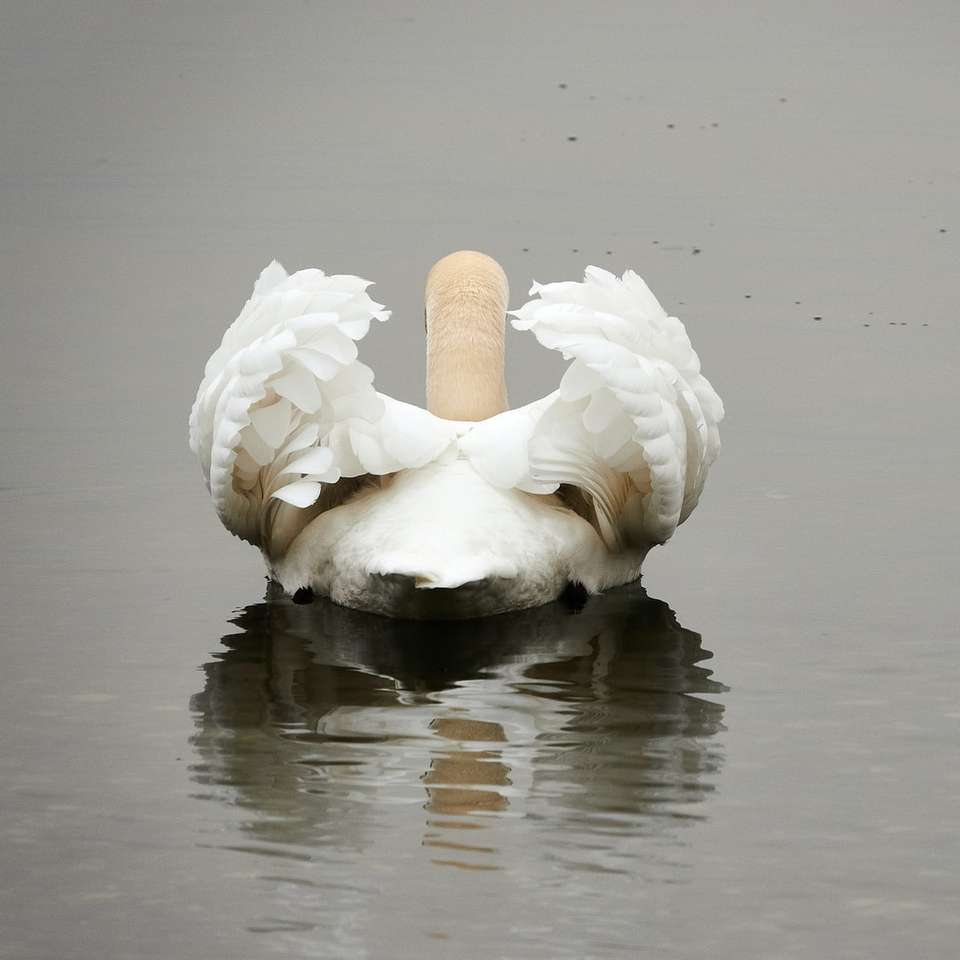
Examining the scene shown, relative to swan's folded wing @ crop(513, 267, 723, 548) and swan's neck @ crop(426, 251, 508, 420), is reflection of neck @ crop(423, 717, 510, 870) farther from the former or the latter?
swan's neck @ crop(426, 251, 508, 420)

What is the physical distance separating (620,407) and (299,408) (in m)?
1.42

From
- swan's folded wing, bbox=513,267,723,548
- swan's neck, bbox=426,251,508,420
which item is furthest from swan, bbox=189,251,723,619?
swan's neck, bbox=426,251,508,420

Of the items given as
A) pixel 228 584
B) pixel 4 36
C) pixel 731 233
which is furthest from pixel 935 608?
pixel 4 36

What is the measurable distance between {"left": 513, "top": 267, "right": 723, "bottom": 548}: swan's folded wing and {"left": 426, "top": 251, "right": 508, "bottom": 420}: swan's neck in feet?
4.34

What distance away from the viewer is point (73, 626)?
11.1m

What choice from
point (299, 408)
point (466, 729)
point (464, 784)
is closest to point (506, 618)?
point (299, 408)

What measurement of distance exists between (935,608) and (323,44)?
2184cm

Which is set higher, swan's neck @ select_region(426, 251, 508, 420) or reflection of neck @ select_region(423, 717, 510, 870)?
swan's neck @ select_region(426, 251, 508, 420)

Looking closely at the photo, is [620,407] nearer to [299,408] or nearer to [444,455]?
[444,455]

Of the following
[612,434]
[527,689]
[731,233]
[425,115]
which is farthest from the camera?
[425,115]

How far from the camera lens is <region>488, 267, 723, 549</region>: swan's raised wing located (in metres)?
10.6

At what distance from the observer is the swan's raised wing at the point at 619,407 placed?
1058 cm

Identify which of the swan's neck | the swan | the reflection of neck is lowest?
the reflection of neck

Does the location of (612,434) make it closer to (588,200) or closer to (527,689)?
(527,689)
